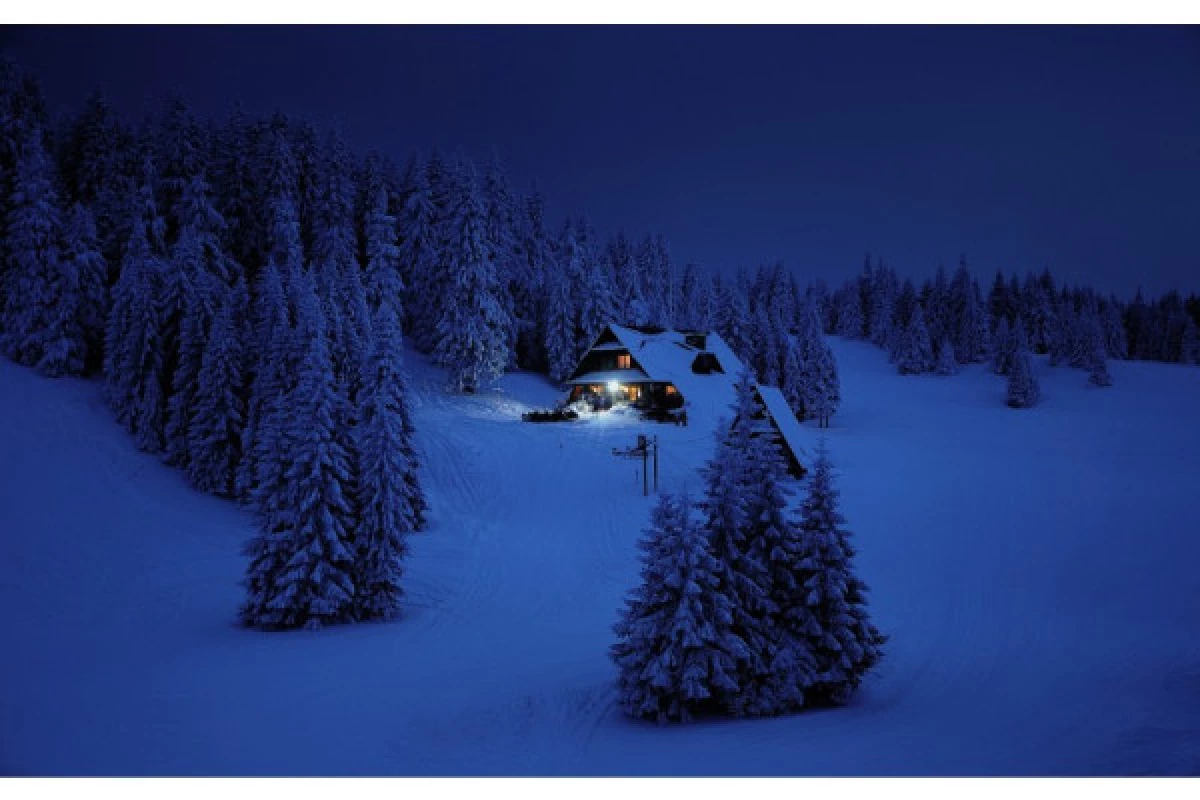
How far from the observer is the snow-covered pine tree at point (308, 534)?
2102 cm

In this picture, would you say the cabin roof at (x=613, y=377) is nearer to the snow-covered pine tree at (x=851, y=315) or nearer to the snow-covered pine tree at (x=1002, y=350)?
the snow-covered pine tree at (x=1002, y=350)

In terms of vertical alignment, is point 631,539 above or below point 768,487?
below

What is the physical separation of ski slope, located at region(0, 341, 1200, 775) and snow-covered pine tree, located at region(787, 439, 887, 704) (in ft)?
2.67

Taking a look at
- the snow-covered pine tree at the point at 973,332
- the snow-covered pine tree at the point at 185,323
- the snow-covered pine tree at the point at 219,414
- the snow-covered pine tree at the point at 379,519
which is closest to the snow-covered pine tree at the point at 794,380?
the snow-covered pine tree at the point at 973,332

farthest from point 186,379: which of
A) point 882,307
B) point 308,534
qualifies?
point 882,307

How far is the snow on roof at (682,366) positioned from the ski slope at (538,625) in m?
5.77

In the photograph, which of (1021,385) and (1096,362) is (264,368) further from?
(1096,362)

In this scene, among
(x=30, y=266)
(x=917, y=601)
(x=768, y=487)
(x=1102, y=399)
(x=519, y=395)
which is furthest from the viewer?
Result: (x=1102, y=399)

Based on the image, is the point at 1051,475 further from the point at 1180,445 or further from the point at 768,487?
the point at 768,487

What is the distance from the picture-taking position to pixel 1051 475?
44.1 meters

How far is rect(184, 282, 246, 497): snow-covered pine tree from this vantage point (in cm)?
3228

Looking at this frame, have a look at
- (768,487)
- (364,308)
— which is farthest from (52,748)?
(364,308)

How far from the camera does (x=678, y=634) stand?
45.6ft
